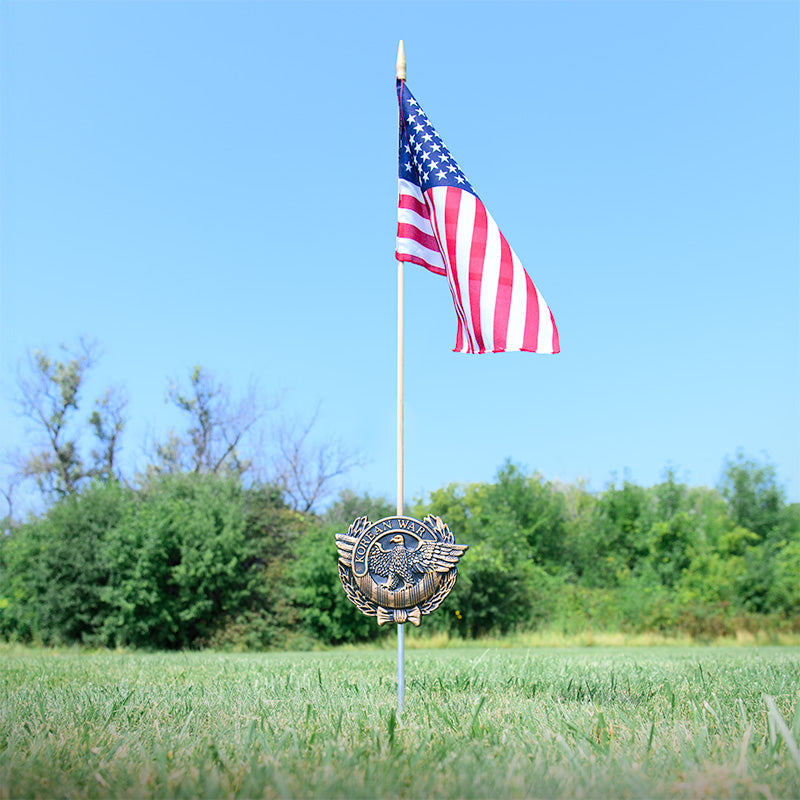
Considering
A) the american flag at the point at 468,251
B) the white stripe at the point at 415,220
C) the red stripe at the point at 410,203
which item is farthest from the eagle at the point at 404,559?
the red stripe at the point at 410,203

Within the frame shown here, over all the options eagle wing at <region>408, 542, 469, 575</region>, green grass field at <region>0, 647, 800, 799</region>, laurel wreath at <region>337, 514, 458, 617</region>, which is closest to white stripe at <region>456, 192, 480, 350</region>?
laurel wreath at <region>337, 514, 458, 617</region>

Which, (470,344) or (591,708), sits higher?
(470,344)

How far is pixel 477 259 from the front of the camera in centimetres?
607

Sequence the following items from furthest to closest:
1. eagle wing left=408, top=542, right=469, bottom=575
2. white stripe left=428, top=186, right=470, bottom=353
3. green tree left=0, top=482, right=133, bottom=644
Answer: green tree left=0, top=482, right=133, bottom=644 < white stripe left=428, top=186, right=470, bottom=353 < eagle wing left=408, top=542, right=469, bottom=575

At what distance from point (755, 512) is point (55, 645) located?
83.4 feet

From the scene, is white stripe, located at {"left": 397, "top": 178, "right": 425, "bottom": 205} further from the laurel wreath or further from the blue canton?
the laurel wreath

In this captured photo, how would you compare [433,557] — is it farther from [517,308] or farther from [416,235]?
[416,235]

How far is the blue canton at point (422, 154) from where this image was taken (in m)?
6.04

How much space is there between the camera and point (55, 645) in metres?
20.9

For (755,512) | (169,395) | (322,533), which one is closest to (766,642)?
(755,512)

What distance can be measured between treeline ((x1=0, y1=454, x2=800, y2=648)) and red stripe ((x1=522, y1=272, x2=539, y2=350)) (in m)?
17.1

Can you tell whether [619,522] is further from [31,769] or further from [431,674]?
[31,769]

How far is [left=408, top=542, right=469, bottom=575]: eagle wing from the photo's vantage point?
5.33m

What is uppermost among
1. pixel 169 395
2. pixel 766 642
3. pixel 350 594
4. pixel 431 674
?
pixel 169 395
